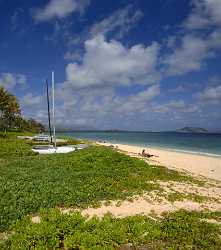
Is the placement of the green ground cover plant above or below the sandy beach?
above

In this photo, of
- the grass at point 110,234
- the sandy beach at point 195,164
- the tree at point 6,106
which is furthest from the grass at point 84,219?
the tree at point 6,106

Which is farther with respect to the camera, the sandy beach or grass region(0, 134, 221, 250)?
the sandy beach

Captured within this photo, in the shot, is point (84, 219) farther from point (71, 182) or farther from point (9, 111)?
point (9, 111)

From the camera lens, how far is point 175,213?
14008 mm

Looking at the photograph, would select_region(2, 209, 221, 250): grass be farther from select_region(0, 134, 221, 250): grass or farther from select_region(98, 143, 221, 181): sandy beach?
select_region(98, 143, 221, 181): sandy beach

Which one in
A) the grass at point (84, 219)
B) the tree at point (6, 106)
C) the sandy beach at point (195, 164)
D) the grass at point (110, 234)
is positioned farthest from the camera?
the tree at point (6, 106)

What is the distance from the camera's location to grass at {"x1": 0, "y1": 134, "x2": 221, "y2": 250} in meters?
10.3

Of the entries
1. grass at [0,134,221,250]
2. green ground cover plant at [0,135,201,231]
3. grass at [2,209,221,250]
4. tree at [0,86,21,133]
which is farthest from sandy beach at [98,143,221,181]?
tree at [0,86,21,133]

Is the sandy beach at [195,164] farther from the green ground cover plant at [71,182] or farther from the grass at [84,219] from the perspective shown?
the grass at [84,219]

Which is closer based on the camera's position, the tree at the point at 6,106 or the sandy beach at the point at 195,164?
the sandy beach at the point at 195,164

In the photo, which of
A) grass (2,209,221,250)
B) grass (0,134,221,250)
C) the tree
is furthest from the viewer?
the tree

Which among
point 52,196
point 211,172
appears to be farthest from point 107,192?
point 211,172

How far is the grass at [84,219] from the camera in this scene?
10.3 metres

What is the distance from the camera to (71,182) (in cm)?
1905
